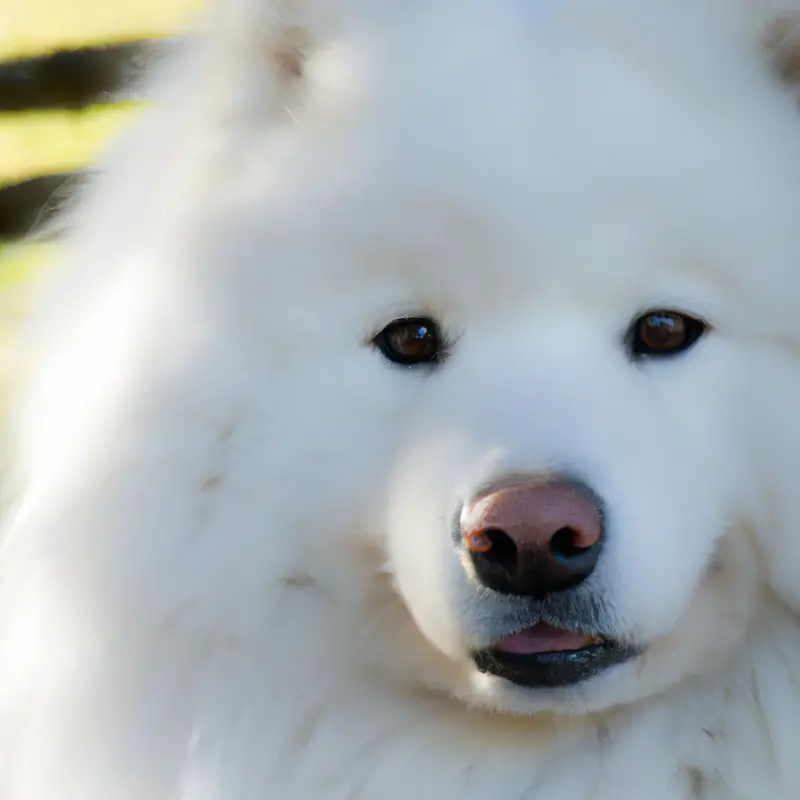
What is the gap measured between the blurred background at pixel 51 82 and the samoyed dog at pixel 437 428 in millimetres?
2818

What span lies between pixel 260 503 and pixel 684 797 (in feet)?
2.67

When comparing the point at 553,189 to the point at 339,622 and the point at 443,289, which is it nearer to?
the point at 443,289

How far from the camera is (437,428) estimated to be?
1.54 m

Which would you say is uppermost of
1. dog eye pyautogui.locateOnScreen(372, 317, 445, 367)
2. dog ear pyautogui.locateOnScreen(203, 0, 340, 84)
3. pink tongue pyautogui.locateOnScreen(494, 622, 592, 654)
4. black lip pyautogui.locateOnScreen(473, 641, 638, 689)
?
dog ear pyautogui.locateOnScreen(203, 0, 340, 84)

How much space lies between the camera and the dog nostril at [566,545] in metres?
1.37

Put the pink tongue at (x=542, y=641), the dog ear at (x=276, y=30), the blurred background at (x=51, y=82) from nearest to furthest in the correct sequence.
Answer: the pink tongue at (x=542, y=641) → the dog ear at (x=276, y=30) → the blurred background at (x=51, y=82)

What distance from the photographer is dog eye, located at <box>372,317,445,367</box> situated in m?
1.64

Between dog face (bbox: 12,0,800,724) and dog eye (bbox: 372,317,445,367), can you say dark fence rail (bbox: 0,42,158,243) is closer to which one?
dog face (bbox: 12,0,800,724)

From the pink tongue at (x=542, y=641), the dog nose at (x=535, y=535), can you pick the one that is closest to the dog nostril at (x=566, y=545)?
the dog nose at (x=535, y=535)

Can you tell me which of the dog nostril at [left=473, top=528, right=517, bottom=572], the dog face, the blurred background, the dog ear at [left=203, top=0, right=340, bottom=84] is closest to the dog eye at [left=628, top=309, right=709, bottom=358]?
the dog face

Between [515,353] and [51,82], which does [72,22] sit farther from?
[515,353]

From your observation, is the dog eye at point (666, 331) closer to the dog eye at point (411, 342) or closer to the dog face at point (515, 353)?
the dog face at point (515, 353)

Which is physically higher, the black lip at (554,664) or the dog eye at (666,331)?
the dog eye at (666,331)

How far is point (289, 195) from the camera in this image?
1704 millimetres
